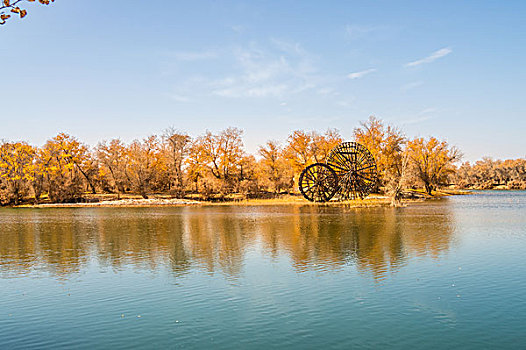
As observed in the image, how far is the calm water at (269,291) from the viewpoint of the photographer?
9031 millimetres

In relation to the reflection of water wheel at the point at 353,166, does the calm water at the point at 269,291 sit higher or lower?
lower

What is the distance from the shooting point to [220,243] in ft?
70.5

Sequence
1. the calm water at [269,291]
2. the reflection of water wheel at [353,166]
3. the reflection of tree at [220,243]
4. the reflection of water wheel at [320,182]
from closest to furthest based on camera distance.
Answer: the calm water at [269,291] → the reflection of tree at [220,243] → the reflection of water wheel at [353,166] → the reflection of water wheel at [320,182]

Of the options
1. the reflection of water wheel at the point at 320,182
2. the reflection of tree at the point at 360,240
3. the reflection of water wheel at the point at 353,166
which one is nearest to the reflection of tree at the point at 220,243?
the reflection of tree at the point at 360,240

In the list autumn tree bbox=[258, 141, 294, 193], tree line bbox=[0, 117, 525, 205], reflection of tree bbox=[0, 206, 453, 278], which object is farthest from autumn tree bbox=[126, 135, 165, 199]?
reflection of tree bbox=[0, 206, 453, 278]

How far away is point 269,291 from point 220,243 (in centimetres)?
945

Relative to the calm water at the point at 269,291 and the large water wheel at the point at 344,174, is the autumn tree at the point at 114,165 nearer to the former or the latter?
the large water wheel at the point at 344,174

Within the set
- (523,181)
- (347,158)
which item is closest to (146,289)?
(347,158)

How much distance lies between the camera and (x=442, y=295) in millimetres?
11680

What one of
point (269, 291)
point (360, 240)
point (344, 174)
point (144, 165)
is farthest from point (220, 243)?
point (144, 165)

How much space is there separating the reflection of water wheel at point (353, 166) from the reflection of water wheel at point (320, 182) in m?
0.83

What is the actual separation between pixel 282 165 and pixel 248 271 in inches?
2009

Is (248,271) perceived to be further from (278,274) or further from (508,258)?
(508,258)

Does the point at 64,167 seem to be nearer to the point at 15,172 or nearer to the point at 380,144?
the point at 15,172
